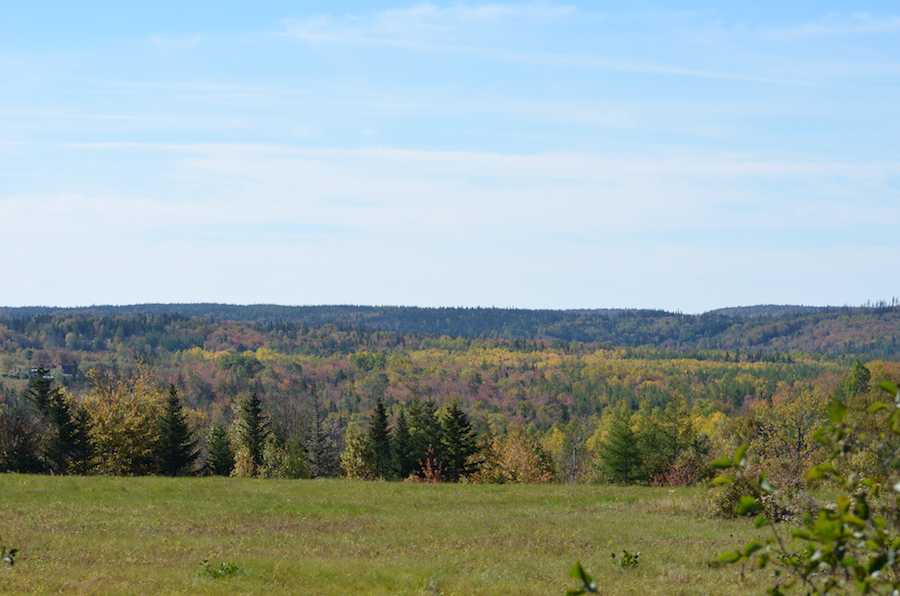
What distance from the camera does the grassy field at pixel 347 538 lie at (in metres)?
18.8

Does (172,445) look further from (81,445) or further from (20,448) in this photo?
(20,448)

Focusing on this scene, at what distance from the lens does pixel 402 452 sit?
81.5m

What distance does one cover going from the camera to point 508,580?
64.0ft

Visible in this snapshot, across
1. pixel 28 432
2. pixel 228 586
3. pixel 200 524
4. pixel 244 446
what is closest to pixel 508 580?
pixel 228 586

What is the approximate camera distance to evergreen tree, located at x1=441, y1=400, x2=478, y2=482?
76.7 meters

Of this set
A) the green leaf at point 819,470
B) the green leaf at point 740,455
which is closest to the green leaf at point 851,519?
the green leaf at point 819,470

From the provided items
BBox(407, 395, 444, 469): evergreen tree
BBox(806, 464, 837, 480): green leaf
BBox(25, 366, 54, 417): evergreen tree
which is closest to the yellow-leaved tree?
BBox(25, 366, 54, 417): evergreen tree

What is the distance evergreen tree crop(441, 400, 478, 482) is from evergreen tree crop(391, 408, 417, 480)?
4.54 meters

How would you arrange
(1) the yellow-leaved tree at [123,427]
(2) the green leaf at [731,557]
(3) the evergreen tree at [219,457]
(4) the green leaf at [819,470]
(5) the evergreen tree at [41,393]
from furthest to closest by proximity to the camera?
1. (3) the evergreen tree at [219,457]
2. (5) the evergreen tree at [41,393]
3. (1) the yellow-leaved tree at [123,427]
4. (4) the green leaf at [819,470]
5. (2) the green leaf at [731,557]

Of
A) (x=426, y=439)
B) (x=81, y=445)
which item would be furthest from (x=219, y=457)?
(x=426, y=439)

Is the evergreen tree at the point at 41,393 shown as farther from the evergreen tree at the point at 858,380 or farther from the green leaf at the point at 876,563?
the evergreen tree at the point at 858,380

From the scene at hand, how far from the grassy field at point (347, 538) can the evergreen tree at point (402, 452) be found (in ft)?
123

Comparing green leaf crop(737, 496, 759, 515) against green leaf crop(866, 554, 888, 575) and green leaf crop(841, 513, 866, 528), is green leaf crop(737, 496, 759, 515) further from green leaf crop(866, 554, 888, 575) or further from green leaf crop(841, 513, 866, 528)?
green leaf crop(866, 554, 888, 575)

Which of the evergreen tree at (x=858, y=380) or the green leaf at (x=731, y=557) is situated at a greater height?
the green leaf at (x=731, y=557)
